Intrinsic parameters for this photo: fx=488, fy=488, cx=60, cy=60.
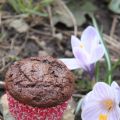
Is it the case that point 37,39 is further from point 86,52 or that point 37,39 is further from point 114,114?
point 114,114

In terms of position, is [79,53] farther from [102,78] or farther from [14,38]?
[14,38]

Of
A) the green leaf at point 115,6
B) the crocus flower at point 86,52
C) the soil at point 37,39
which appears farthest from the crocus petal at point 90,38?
the green leaf at point 115,6

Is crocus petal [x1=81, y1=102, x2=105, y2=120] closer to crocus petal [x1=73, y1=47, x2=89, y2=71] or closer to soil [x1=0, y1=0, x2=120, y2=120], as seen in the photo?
crocus petal [x1=73, y1=47, x2=89, y2=71]

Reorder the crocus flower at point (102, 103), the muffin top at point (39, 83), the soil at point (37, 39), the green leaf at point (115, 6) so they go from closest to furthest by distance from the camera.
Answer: the muffin top at point (39, 83), the crocus flower at point (102, 103), the soil at point (37, 39), the green leaf at point (115, 6)

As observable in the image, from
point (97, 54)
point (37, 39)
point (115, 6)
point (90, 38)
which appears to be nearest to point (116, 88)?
point (97, 54)

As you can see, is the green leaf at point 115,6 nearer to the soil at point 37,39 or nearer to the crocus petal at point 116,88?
the soil at point 37,39

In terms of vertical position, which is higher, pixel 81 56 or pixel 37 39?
pixel 81 56
